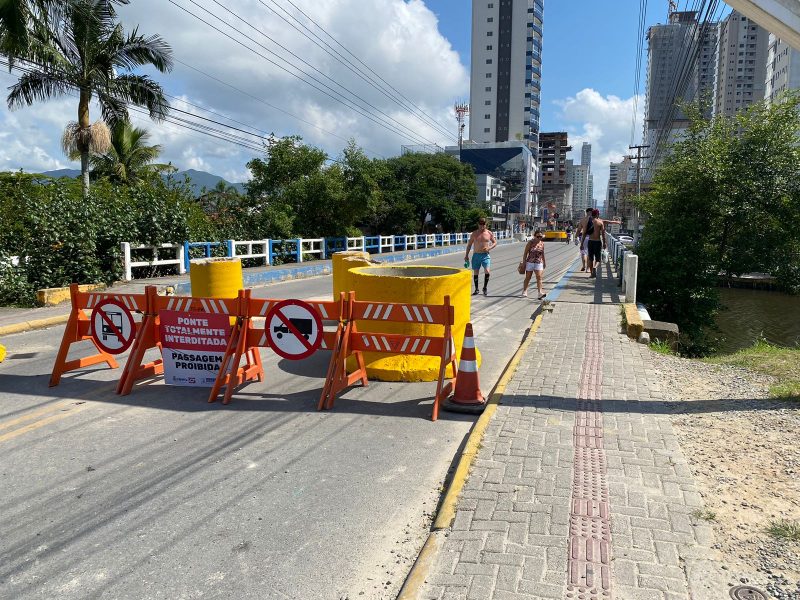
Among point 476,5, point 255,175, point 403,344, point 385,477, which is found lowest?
point 385,477

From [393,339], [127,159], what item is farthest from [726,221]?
[127,159]

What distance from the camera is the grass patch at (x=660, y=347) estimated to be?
8875 mm

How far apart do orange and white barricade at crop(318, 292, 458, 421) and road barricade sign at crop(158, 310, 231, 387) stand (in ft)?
4.34

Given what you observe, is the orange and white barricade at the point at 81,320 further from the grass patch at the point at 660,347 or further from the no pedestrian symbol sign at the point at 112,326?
the grass patch at the point at 660,347

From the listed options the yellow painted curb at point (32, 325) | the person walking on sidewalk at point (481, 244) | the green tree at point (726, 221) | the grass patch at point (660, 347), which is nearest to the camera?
the grass patch at point (660, 347)

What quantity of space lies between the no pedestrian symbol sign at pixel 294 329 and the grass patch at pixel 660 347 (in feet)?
17.1

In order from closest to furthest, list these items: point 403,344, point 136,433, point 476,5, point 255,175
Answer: point 136,433
point 403,344
point 255,175
point 476,5

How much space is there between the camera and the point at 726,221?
56.7 ft

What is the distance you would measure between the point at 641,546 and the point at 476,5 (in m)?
143

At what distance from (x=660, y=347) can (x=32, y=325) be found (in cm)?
1051

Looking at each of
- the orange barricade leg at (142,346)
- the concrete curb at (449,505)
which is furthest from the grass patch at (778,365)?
the orange barricade leg at (142,346)

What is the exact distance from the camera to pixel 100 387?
6.64 metres

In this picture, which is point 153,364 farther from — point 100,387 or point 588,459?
point 588,459

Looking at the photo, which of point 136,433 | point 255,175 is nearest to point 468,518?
point 136,433
